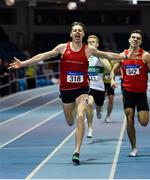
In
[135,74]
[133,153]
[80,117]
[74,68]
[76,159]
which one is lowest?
[133,153]

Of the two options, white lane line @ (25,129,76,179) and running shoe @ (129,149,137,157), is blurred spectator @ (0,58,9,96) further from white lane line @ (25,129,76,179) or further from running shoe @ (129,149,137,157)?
running shoe @ (129,149,137,157)

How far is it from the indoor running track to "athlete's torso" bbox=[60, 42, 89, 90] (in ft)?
3.81

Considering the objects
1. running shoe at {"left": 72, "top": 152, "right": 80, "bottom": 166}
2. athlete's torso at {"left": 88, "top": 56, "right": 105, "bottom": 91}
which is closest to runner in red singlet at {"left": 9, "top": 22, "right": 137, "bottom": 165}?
running shoe at {"left": 72, "top": 152, "right": 80, "bottom": 166}

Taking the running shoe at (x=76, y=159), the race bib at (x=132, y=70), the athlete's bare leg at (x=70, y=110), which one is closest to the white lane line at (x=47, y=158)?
the running shoe at (x=76, y=159)

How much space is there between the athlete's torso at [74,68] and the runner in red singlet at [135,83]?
773 millimetres

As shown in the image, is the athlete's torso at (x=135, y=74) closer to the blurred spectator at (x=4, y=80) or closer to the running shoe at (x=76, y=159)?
the running shoe at (x=76, y=159)

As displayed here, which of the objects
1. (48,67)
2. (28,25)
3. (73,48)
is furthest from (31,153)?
(28,25)

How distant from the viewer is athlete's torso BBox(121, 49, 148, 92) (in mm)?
10461

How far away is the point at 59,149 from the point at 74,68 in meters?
2.14

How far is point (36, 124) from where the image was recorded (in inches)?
635

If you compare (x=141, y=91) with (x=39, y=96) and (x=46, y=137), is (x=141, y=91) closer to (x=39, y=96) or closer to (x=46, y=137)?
(x=46, y=137)

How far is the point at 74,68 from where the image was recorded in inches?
396

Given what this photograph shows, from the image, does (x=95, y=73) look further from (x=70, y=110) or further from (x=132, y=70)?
(x=70, y=110)

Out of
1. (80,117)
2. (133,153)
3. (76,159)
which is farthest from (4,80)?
(76,159)
